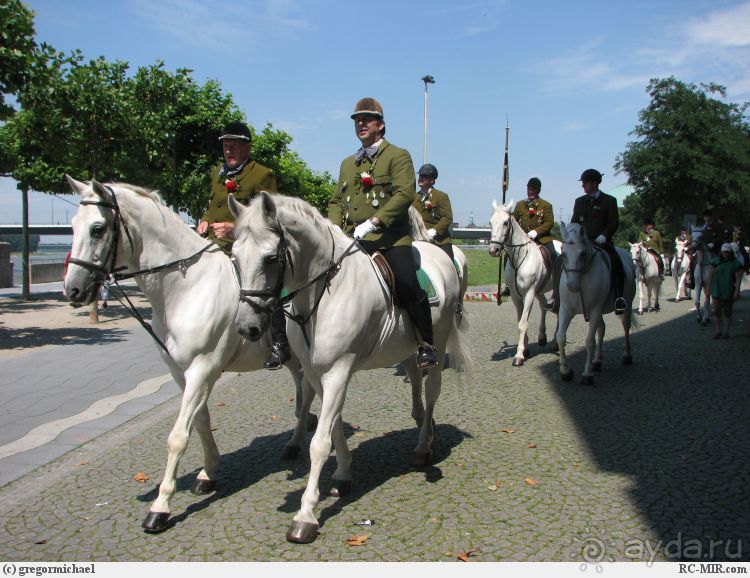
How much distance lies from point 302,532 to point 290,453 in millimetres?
1835

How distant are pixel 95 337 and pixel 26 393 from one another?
498 centimetres

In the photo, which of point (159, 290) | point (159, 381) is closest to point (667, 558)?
point (159, 290)

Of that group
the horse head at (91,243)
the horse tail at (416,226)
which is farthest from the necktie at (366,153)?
the horse head at (91,243)

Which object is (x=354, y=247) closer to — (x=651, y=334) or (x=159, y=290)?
(x=159, y=290)

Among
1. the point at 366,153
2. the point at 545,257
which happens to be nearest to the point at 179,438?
the point at 366,153

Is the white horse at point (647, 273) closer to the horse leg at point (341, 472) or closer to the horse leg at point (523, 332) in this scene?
the horse leg at point (523, 332)

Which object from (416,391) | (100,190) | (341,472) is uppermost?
(100,190)

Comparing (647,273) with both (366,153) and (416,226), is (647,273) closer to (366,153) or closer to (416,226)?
(416,226)

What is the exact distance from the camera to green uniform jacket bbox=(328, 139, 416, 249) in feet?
16.0

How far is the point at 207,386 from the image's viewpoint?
4598 millimetres

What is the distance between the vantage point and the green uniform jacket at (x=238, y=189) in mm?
5445

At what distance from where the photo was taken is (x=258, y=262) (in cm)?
381

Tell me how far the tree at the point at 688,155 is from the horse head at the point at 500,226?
124 ft

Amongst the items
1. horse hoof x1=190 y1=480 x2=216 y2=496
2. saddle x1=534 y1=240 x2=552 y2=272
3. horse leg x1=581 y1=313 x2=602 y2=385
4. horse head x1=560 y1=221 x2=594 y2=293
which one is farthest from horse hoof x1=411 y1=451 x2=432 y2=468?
saddle x1=534 y1=240 x2=552 y2=272
